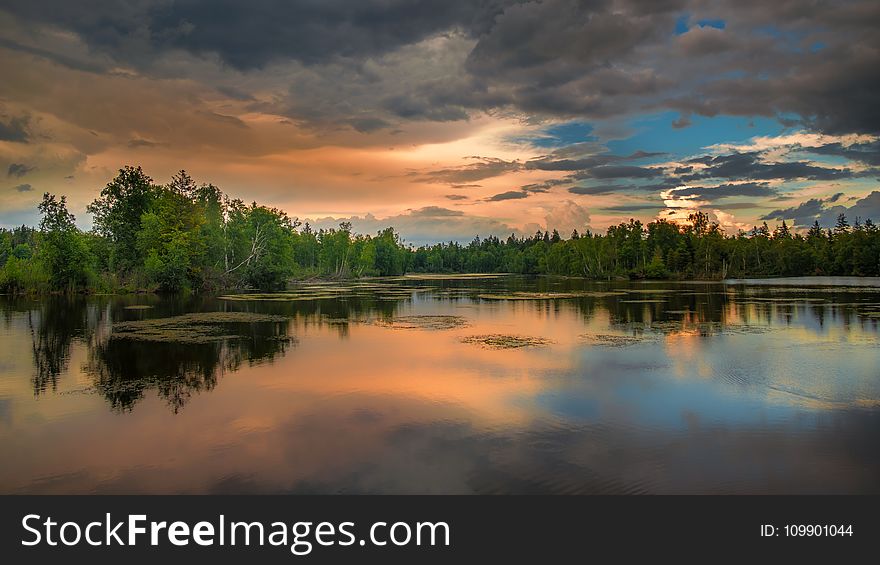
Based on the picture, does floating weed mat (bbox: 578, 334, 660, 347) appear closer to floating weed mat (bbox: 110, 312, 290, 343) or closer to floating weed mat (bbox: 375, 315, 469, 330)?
floating weed mat (bbox: 375, 315, 469, 330)

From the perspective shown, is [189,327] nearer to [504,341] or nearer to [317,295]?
[504,341]

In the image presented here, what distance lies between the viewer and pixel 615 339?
1035 inches

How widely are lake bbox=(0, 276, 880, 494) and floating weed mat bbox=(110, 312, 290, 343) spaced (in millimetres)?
398

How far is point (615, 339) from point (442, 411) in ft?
49.4

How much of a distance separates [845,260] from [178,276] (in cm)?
14208

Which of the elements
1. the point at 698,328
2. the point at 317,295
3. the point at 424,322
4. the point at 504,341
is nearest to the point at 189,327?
the point at 424,322

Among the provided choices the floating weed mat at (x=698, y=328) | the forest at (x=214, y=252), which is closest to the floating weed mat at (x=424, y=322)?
the floating weed mat at (x=698, y=328)

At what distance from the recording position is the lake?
9.63m

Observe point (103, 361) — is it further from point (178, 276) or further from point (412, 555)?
point (178, 276)

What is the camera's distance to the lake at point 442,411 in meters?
9.63

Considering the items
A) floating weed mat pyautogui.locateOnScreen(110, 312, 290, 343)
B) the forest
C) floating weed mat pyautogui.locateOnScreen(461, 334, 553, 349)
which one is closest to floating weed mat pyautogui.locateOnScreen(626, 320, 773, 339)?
floating weed mat pyautogui.locateOnScreen(461, 334, 553, 349)

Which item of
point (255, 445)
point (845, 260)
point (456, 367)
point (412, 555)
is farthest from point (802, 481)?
point (845, 260)

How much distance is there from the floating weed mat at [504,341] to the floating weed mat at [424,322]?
4525 mm

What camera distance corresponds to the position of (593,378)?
17594 mm
